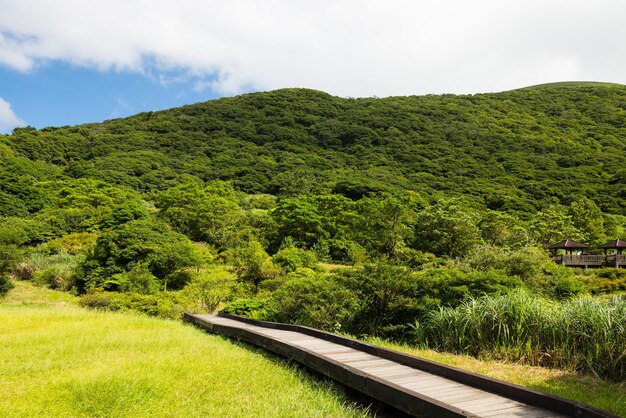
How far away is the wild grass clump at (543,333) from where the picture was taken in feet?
19.1

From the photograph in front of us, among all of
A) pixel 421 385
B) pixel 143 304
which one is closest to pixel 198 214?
pixel 143 304

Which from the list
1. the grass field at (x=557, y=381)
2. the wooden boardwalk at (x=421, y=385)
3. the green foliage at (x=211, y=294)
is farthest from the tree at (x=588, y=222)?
the wooden boardwalk at (x=421, y=385)

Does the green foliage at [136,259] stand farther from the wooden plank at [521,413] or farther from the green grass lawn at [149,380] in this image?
the wooden plank at [521,413]

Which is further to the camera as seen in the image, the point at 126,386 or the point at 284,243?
the point at 284,243

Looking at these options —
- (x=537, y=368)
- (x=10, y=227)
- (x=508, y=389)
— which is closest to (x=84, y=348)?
(x=508, y=389)

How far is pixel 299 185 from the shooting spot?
2248 inches

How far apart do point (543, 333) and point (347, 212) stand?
3220cm

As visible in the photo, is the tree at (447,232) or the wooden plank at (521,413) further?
the tree at (447,232)

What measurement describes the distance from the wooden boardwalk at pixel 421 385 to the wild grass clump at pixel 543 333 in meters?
2.09

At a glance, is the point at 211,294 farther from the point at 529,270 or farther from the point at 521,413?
the point at 521,413

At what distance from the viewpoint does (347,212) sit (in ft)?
127

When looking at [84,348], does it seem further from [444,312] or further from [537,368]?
[537,368]

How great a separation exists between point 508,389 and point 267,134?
3554 inches

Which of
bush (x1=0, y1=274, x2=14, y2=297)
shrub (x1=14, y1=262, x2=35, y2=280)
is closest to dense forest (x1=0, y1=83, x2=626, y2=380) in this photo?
shrub (x1=14, y1=262, x2=35, y2=280)
